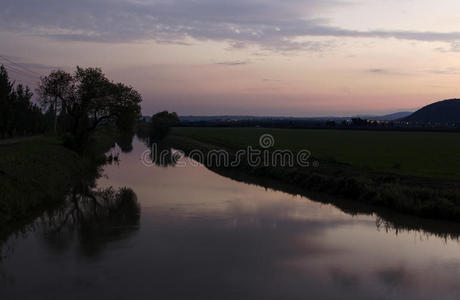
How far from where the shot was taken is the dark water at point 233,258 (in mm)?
10508

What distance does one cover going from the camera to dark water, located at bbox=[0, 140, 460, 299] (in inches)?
414

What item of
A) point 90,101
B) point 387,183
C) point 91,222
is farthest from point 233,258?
point 90,101

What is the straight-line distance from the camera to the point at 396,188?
21.7 m

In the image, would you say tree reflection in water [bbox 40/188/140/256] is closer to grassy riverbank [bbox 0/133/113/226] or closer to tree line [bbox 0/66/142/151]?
grassy riverbank [bbox 0/133/113/226]

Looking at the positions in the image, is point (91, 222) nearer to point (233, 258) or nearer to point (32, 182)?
point (32, 182)

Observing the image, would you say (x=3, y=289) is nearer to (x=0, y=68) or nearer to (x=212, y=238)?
(x=212, y=238)

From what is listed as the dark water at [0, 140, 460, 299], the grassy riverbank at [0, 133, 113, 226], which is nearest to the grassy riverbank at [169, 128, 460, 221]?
the dark water at [0, 140, 460, 299]

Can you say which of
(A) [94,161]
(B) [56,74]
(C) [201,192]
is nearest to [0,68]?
(B) [56,74]

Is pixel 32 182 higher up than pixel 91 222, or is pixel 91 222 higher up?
pixel 32 182

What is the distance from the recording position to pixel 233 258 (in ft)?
42.9

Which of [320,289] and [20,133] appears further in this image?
[20,133]

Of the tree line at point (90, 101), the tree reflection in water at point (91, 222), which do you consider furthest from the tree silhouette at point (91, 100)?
the tree reflection in water at point (91, 222)

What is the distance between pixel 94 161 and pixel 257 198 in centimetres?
2381

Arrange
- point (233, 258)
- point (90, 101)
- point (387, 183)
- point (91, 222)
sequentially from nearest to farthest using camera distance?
point (233, 258) < point (91, 222) < point (387, 183) < point (90, 101)
